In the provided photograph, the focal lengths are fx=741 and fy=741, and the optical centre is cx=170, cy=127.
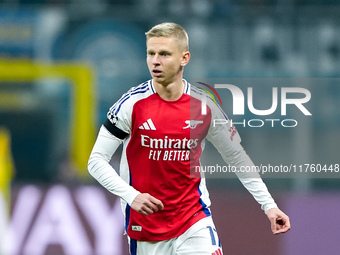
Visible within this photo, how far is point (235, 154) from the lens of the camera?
408 cm

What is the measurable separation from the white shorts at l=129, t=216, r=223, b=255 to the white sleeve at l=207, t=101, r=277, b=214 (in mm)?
320

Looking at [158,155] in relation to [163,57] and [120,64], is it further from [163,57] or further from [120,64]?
[120,64]

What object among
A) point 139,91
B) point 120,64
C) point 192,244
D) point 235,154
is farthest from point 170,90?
point 120,64

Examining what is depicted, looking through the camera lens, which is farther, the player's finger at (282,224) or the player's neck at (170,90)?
the player's neck at (170,90)

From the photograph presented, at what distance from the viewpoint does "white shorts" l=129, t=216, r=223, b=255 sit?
390cm

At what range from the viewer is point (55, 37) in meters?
10.7

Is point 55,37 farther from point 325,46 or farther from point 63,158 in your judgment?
point 325,46

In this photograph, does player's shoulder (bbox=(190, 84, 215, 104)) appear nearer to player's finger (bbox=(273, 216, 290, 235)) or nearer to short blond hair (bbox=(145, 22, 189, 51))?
short blond hair (bbox=(145, 22, 189, 51))

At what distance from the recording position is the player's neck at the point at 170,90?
156 inches

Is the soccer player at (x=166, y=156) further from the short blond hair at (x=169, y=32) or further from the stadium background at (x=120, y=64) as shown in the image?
the stadium background at (x=120, y=64)

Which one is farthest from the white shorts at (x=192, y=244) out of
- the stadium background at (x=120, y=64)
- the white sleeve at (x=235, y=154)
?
the stadium background at (x=120, y=64)

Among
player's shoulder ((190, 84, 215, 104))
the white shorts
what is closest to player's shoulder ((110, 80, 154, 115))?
player's shoulder ((190, 84, 215, 104))

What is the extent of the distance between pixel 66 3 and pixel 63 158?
251 centimetres

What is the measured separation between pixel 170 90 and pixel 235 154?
1.68 feet
